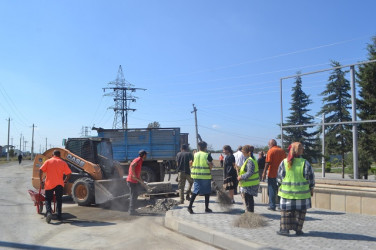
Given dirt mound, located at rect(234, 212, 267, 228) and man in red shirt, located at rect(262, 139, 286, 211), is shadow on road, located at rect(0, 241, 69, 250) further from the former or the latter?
man in red shirt, located at rect(262, 139, 286, 211)

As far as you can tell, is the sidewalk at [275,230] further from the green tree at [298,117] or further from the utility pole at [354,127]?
the green tree at [298,117]

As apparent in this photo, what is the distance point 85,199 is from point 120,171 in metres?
1.95

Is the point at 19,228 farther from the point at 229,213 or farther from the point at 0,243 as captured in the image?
the point at 229,213

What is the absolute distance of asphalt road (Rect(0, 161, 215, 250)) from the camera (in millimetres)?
6008

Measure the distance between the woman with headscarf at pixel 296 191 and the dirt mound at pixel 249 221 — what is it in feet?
2.30

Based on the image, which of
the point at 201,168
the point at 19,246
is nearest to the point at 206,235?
the point at 201,168

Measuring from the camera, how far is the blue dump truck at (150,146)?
16.5 metres

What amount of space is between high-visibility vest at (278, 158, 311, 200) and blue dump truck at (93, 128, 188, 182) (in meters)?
11.0

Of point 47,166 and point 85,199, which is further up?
point 47,166

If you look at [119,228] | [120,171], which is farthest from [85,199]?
[119,228]

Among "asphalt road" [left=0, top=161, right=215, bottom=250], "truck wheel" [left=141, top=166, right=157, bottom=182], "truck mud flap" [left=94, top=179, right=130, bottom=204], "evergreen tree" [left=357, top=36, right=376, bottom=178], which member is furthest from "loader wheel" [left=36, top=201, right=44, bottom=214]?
"evergreen tree" [left=357, top=36, right=376, bottom=178]

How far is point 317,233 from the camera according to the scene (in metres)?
5.98

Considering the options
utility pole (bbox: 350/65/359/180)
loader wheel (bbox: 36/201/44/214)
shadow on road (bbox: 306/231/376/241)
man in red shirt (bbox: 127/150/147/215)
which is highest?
utility pole (bbox: 350/65/359/180)

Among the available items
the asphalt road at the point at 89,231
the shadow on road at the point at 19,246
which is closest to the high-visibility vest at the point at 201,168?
the asphalt road at the point at 89,231
